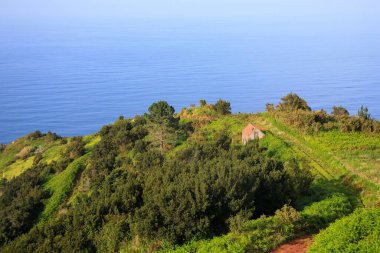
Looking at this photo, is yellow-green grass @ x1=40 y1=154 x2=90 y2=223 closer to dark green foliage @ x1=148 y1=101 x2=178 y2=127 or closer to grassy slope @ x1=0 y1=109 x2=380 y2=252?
grassy slope @ x1=0 y1=109 x2=380 y2=252

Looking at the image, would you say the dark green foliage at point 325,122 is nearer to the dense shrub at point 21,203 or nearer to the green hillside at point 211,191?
the green hillside at point 211,191

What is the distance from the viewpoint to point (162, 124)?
33.7m

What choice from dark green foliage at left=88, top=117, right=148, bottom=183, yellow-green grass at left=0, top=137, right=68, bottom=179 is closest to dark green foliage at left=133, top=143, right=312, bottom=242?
dark green foliage at left=88, top=117, right=148, bottom=183

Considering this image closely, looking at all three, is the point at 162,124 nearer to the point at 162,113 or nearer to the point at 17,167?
the point at 162,113

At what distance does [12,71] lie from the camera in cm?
16875

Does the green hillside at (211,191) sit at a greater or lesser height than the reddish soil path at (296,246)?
greater

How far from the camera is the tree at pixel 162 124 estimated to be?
33469 millimetres

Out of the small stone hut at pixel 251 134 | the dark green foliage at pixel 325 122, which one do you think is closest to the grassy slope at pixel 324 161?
the small stone hut at pixel 251 134

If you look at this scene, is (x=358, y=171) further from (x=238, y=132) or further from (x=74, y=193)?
(x=74, y=193)

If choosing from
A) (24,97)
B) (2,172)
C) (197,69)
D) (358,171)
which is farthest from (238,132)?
(197,69)

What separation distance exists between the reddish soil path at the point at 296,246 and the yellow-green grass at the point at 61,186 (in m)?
19.4

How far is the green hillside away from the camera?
15.2m

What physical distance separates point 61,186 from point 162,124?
31.6 feet

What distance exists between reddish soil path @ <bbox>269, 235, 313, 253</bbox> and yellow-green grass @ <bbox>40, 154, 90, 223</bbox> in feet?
63.7
